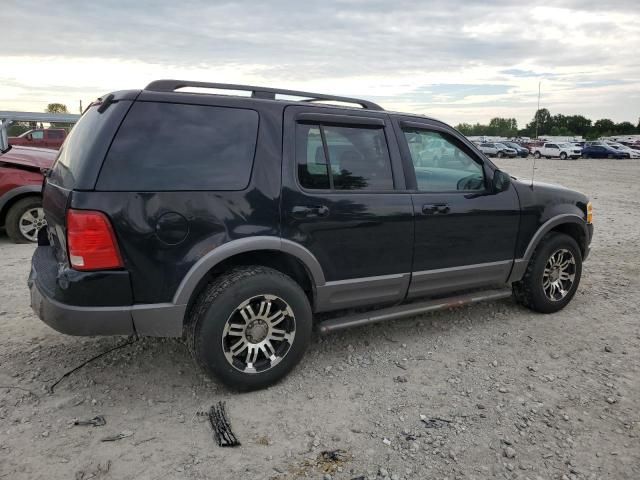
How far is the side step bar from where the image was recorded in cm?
352

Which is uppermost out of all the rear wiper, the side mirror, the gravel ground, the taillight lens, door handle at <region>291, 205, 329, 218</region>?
the rear wiper

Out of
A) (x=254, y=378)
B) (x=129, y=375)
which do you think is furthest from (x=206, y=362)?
(x=129, y=375)

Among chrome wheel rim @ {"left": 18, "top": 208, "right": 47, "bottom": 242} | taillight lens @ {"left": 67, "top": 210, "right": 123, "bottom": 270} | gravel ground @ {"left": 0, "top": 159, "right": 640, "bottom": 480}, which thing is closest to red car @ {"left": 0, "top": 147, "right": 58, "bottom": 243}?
chrome wheel rim @ {"left": 18, "top": 208, "right": 47, "bottom": 242}

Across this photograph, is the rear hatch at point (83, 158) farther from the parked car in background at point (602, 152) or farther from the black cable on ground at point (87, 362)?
the parked car in background at point (602, 152)

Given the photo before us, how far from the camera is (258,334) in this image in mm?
3182

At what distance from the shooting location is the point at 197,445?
2697 mm

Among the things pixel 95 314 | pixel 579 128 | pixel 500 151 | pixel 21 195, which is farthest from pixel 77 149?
pixel 579 128

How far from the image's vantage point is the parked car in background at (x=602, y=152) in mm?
41250

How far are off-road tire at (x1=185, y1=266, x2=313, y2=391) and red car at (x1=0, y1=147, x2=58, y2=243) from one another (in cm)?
501

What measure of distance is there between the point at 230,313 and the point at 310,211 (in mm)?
848

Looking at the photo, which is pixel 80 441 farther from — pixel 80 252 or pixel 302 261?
pixel 302 261

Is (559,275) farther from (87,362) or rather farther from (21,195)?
(21,195)

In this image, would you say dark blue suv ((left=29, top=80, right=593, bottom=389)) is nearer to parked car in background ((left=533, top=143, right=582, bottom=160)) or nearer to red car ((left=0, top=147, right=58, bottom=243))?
red car ((left=0, top=147, right=58, bottom=243))

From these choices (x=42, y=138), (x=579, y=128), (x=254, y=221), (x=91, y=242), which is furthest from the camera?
(x=579, y=128)
